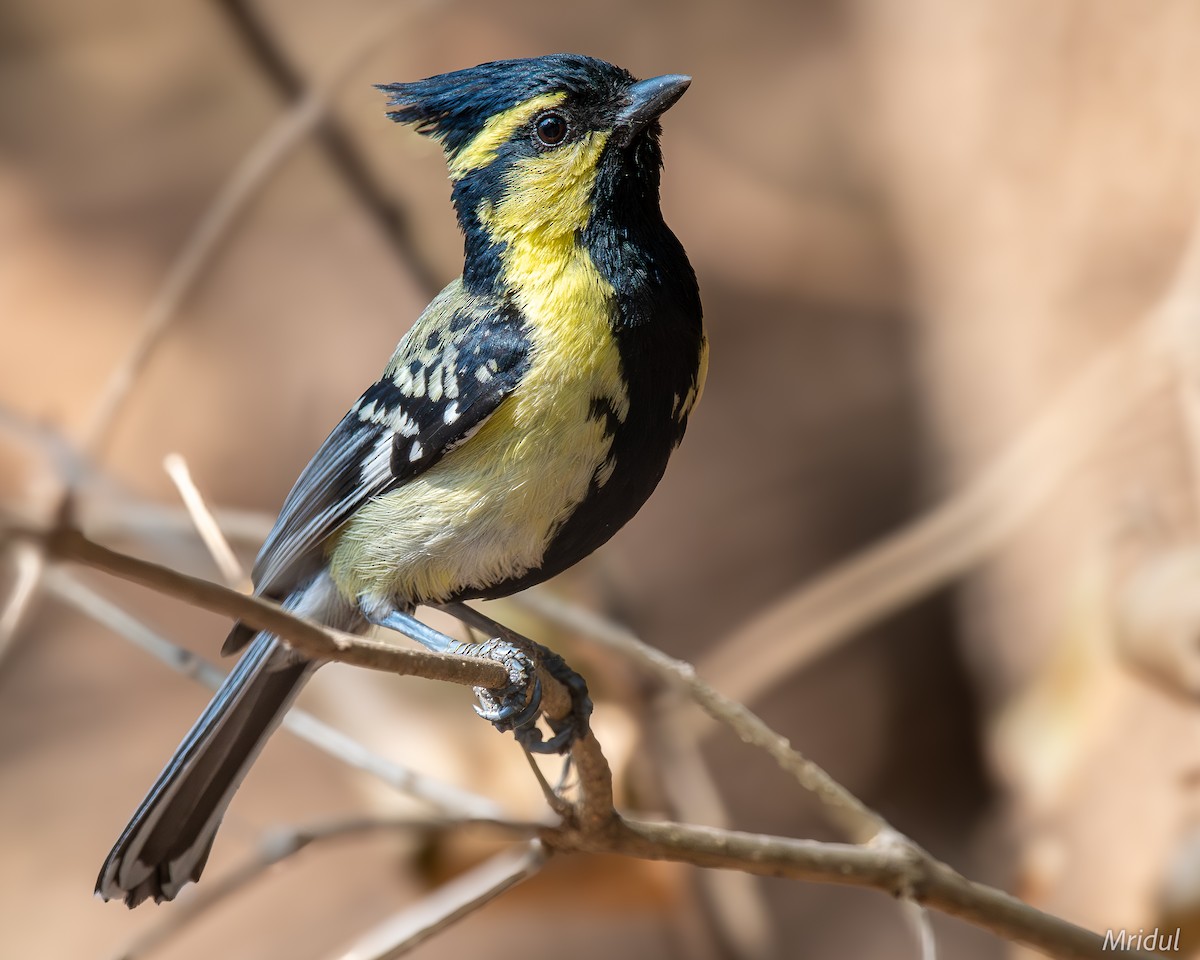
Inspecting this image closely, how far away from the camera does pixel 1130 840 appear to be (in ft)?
7.41

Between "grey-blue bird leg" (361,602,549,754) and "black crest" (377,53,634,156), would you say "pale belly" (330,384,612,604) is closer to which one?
"grey-blue bird leg" (361,602,549,754)

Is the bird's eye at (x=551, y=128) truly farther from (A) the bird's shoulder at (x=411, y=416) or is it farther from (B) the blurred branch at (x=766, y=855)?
(B) the blurred branch at (x=766, y=855)

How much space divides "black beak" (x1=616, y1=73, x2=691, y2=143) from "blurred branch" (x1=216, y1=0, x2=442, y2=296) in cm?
58

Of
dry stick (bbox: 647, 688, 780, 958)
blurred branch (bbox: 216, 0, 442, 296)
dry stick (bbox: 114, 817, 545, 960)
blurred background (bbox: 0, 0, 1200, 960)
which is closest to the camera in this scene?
dry stick (bbox: 114, 817, 545, 960)

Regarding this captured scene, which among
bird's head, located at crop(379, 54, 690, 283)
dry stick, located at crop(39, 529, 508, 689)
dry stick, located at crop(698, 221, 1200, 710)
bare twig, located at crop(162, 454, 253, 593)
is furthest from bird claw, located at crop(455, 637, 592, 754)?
dry stick, located at crop(698, 221, 1200, 710)

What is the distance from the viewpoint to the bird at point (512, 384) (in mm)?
866

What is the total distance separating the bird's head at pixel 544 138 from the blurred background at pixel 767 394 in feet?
4.82

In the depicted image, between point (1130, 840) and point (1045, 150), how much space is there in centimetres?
157

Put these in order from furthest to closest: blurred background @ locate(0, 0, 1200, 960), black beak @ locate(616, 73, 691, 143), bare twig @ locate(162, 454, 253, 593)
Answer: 1. blurred background @ locate(0, 0, 1200, 960)
2. bare twig @ locate(162, 454, 253, 593)
3. black beak @ locate(616, 73, 691, 143)

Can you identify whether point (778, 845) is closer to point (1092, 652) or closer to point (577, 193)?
point (577, 193)

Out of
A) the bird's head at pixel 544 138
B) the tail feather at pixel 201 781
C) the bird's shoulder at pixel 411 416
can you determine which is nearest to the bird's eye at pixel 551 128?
the bird's head at pixel 544 138

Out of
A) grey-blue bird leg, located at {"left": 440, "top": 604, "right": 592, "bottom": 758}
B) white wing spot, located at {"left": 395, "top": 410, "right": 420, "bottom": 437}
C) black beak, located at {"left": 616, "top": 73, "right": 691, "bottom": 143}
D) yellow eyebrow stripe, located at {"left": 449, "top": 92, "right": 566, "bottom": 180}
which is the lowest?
grey-blue bird leg, located at {"left": 440, "top": 604, "right": 592, "bottom": 758}

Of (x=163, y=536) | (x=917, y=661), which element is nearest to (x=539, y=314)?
(x=163, y=536)

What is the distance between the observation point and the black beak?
32.7 inches
